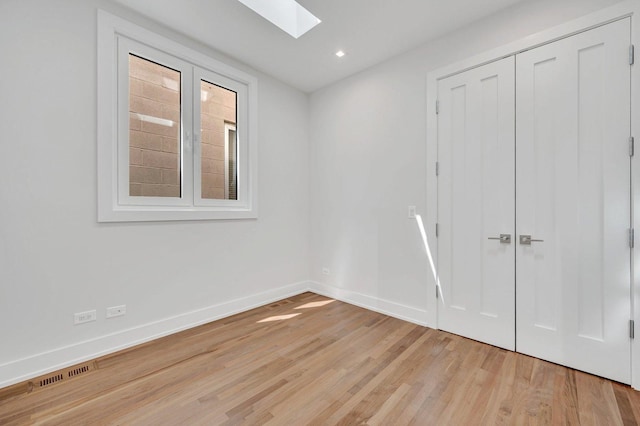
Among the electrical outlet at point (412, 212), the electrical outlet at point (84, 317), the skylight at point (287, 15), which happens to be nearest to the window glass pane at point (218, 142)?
the skylight at point (287, 15)

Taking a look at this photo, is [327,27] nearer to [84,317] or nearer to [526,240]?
[526,240]

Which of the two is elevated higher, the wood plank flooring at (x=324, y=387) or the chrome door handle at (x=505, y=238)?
the chrome door handle at (x=505, y=238)

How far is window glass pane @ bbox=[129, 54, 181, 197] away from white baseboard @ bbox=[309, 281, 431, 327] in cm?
226

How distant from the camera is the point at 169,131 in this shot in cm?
→ 275

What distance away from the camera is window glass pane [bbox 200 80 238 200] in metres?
3.02

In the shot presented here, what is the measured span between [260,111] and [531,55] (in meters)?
2.80

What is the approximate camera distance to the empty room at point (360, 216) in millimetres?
1832

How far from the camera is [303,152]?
402cm

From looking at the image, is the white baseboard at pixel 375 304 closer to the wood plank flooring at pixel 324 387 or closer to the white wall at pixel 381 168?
the white wall at pixel 381 168

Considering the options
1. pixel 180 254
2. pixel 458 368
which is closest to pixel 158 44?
pixel 180 254

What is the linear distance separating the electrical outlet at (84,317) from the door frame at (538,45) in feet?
10.0

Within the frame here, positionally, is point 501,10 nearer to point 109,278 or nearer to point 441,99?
point 441,99

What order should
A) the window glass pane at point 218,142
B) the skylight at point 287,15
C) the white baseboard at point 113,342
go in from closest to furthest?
the white baseboard at point 113,342 < the skylight at point 287,15 < the window glass pane at point 218,142

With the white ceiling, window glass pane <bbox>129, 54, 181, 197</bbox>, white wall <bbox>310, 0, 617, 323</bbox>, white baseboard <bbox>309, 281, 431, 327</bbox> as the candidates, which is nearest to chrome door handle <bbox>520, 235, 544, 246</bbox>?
white wall <bbox>310, 0, 617, 323</bbox>
